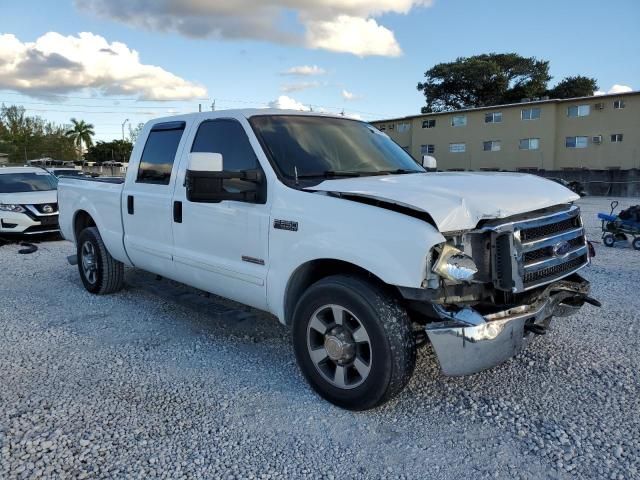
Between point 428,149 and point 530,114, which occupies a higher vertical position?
point 530,114

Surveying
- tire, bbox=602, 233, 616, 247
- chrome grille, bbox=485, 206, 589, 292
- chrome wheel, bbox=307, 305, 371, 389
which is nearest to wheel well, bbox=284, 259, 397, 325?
chrome wheel, bbox=307, 305, 371, 389

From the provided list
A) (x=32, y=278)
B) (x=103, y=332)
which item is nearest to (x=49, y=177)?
(x=32, y=278)

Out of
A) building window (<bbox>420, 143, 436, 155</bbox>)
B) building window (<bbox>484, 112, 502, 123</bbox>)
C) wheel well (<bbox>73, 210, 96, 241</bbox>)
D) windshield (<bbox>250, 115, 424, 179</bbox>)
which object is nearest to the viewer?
windshield (<bbox>250, 115, 424, 179</bbox>)

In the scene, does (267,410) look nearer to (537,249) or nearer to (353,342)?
(353,342)

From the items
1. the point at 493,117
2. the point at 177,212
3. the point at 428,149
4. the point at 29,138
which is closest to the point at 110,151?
the point at 29,138

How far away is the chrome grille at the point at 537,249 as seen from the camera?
3.08 m

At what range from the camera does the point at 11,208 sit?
10609mm

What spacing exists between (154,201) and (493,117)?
39.2m

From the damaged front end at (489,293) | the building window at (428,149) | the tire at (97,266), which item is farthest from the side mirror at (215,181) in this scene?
the building window at (428,149)

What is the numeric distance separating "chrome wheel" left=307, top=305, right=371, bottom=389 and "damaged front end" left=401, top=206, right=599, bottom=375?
1.29 feet

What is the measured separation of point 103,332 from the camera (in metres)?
5.00

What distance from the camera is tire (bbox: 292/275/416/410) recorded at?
3.12m

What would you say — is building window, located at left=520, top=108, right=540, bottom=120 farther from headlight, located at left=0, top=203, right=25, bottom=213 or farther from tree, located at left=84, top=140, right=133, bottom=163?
tree, located at left=84, top=140, right=133, bottom=163

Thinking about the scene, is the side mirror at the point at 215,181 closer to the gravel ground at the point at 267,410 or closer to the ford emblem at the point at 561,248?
the gravel ground at the point at 267,410
